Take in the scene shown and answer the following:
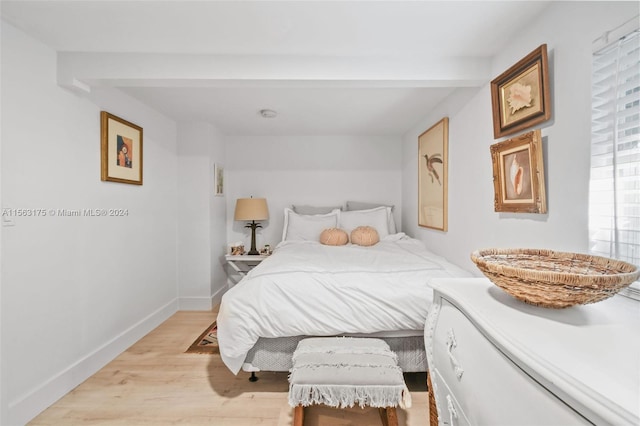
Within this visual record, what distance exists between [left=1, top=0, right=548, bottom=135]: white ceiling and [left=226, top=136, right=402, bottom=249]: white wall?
152 centimetres

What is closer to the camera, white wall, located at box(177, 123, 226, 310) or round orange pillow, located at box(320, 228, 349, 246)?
round orange pillow, located at box(320, 228, 349, 246)


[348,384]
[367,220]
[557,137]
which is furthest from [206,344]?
[557,137]

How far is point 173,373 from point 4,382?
2.95 feet

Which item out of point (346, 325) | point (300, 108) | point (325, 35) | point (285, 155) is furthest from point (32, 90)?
point (285, 155)

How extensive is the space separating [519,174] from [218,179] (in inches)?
128

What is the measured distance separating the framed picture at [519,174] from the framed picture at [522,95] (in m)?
0.08

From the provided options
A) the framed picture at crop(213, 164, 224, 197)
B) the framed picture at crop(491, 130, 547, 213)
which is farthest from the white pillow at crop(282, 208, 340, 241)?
the framed picture at crop(491, 130, 547, 213)

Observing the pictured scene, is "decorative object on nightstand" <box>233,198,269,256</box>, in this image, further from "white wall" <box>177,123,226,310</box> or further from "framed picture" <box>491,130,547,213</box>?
"framed picture" <box>491,130,547,213</box>

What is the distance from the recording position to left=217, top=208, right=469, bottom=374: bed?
1.85 metres

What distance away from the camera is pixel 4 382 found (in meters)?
1.54

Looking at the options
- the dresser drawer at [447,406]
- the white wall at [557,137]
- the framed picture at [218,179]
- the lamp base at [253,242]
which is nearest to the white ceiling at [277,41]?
the white wall at [557,137]

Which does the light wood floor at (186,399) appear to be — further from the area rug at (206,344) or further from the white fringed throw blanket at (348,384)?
the white fringed throw blanket at (348,384)

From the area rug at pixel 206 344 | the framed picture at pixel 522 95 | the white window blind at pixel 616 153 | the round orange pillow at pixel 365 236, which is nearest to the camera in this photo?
the white window blind at pixel 616 153

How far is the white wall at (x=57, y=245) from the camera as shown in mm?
1606
